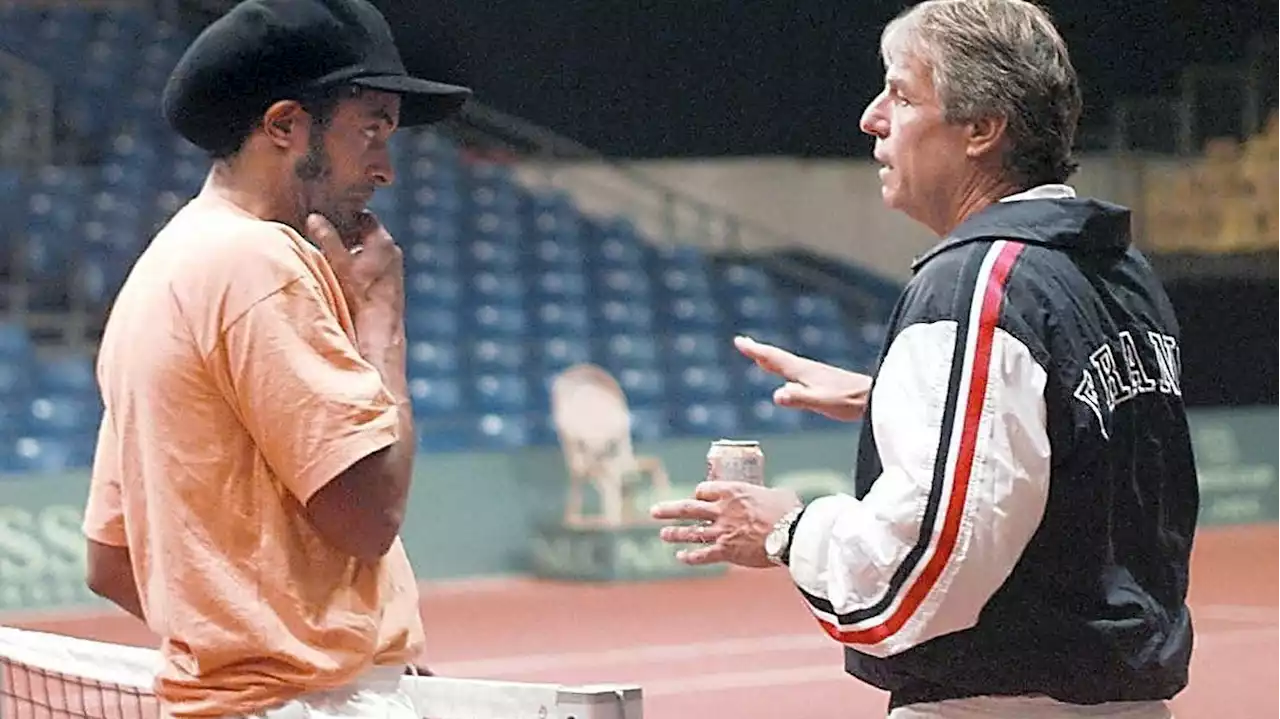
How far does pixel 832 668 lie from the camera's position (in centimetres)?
906

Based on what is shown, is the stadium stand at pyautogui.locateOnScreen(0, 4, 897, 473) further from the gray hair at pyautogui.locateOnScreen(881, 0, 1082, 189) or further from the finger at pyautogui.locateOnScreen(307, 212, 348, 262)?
the gray hair at pyautogui.locateOnScreen(881, 0, 1082, 189)

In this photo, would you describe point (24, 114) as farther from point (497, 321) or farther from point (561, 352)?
point (561, 352)

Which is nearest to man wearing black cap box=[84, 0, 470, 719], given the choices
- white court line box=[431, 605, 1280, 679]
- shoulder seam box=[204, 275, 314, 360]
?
shoulder seam box=[204, 275, 314, 360]

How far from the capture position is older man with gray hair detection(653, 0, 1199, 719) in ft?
7.46

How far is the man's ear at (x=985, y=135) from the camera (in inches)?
95.7

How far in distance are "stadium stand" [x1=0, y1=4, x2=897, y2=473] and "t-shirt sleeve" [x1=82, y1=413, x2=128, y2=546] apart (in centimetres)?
975

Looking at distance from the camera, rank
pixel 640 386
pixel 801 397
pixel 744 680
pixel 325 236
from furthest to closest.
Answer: pixel 640 386
pixel 744 680
pixel 801 397
pixel 325 236

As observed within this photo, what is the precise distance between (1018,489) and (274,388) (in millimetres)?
881

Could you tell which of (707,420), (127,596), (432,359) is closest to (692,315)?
(707,420)

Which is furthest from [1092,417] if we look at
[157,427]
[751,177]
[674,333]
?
[751,177]

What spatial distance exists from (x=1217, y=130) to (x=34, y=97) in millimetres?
11009

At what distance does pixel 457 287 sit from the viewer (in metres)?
15.6

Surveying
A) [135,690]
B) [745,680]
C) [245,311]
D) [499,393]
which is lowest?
[745,680]

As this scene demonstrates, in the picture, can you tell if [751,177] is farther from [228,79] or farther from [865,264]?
[228,79]
